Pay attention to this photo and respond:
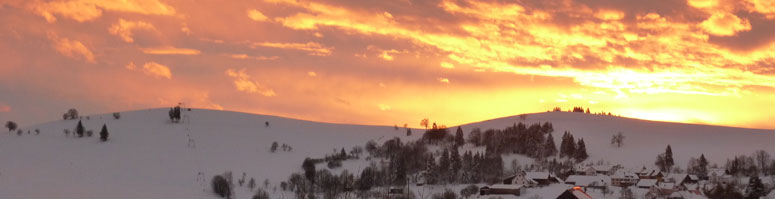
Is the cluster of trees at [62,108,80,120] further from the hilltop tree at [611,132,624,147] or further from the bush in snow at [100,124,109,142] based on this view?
the hilltop tree at [611,132,624,147]

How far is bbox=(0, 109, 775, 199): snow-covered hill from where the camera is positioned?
9781 centimetres

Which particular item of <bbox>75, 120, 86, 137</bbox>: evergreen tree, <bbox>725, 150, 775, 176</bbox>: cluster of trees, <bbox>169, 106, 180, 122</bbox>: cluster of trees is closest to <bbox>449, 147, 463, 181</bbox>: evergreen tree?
<bbox>725, 150, 775, 176</bbox>: cluster of trees

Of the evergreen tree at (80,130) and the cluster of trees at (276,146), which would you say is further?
the cluster of trees at (276,146)

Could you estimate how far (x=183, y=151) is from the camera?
14450cm

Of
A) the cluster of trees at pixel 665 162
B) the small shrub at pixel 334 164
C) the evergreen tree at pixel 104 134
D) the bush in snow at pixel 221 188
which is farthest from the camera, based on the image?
the cluster of trees at pixel 665 162

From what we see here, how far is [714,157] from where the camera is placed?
162 m

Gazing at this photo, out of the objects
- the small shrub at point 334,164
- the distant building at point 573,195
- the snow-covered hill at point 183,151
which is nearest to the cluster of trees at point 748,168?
the snow-covered hill at point 183,151

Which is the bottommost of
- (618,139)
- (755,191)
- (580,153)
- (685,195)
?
(685,195)

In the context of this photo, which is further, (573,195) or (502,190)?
(502,190)

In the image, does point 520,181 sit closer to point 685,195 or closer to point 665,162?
point 685,195

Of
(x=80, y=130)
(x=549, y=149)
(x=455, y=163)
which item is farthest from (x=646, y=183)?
(x=80, y=130)

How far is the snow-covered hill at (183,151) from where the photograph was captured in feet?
321

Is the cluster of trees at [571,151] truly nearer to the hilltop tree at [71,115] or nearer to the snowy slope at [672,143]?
the snowy slope at [672,143]

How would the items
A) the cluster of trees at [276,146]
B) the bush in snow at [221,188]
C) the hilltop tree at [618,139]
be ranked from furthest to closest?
1. the hilltop tree at [618,139]
2. the cluster of trees at [276,146]
3. the bush in snow at [221,188]
